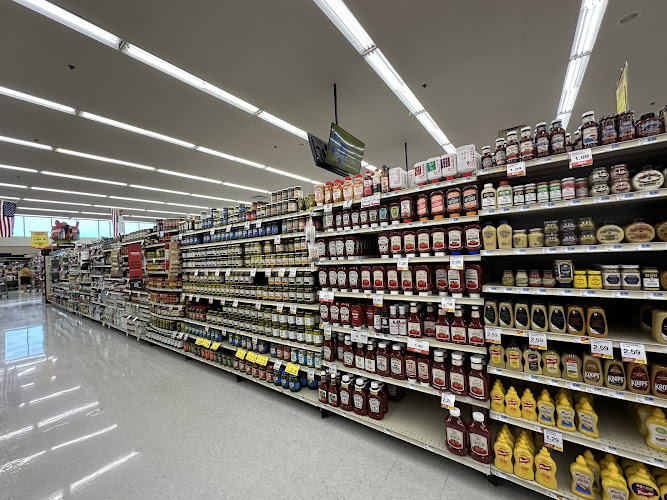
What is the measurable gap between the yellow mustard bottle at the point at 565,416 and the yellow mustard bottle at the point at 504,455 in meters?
0.33

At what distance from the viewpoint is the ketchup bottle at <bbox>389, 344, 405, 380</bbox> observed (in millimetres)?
2240

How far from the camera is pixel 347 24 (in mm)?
3367

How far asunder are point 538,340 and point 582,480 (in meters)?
0.76

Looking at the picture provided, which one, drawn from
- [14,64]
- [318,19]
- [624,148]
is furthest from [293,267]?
[14,64]

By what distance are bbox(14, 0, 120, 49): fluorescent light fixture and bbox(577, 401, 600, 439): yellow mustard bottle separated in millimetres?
6052

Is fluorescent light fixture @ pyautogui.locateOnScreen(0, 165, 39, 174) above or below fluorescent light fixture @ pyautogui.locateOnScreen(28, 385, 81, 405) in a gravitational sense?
above

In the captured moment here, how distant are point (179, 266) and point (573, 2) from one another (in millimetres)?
6668

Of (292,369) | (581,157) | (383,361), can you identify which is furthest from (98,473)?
(581,157)

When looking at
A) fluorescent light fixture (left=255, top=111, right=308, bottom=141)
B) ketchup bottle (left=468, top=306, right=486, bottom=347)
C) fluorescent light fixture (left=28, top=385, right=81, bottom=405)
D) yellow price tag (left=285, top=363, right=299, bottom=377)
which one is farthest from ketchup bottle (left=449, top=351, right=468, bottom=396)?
fluorescent light fixture (left=255, top=111, right=308, bottom=141)

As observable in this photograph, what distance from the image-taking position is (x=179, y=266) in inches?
187

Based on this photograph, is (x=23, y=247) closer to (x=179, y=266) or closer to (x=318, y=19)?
(x=179, y=266)

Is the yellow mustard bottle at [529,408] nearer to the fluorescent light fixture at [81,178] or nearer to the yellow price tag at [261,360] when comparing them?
the yellow price tag at [261,360]

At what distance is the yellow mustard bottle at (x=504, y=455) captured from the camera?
172cm

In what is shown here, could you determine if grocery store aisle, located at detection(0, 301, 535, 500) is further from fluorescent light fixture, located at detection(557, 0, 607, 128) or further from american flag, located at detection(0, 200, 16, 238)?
american flag, located at detection(0, 200, 16, 238)
